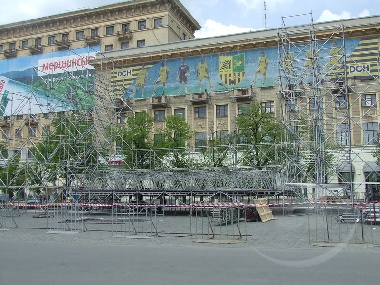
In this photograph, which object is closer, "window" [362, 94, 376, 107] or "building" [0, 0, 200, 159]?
"window" [362, 94, 376, 107]

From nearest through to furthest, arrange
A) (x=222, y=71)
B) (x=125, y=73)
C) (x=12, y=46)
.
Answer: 1. (x=222, y=71)
2. (x=125, y=73)
3. (x=12, y=46)

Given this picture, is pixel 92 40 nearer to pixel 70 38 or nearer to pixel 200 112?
pixel 70 38

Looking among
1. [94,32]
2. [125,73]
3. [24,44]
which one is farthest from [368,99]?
[24,44]

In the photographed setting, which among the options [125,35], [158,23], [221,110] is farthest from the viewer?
[125,35]

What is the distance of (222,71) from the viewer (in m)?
47.6

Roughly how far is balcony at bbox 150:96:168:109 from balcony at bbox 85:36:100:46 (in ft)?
52.4

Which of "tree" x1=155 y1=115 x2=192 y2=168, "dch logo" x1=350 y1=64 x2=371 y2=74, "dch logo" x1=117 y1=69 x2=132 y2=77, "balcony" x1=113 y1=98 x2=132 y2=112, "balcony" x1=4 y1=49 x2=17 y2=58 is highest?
"balcony" x1=4 y1=49 x2=17 y2=58

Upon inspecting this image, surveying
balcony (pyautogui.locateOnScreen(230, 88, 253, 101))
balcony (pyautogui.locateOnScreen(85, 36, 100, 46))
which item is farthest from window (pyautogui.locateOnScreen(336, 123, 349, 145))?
balcony (pyautogui.locateOnScreen(85, 36, 100, 46))

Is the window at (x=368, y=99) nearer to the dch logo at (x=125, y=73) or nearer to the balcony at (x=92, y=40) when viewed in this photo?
the dch logo at (x=125, y=73)

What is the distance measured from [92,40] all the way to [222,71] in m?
22.3

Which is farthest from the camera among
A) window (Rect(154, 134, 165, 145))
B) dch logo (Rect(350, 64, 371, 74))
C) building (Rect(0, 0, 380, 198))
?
dch logo (Rect(350, 64, 371, 74))

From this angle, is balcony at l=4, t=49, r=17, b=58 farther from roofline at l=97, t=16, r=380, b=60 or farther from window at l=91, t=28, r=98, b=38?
roofline at l=97, t=16, r=380, b=60

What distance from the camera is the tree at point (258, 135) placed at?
36062 mm

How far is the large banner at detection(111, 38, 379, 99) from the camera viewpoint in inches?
1649
